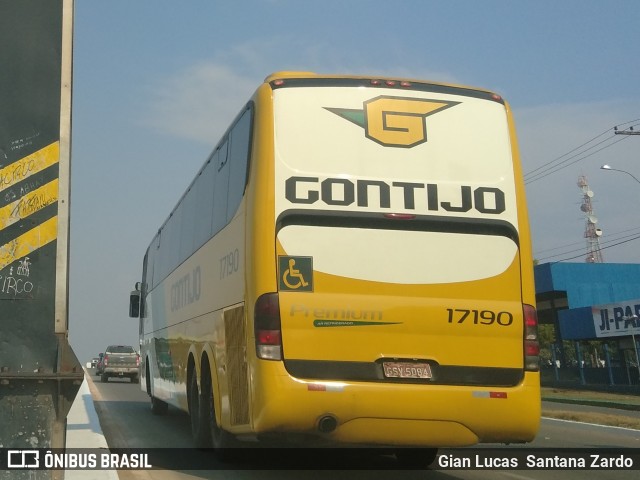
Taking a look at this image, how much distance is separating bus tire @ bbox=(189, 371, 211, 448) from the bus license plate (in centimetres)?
389

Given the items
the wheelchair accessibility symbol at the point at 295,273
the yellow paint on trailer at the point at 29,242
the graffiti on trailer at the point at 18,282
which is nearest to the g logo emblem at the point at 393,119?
the wheelchair accessibility symbol at the point at 295,273

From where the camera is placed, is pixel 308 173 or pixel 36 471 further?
pixel 308 173

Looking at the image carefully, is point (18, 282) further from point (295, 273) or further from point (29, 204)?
point (295, 273)

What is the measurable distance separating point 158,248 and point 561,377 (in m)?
37.2

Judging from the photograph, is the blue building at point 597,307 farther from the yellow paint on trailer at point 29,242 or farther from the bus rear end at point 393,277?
the yellow paint on trailer at point 29,242

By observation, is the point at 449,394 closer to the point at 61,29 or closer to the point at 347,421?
the point at 347,421

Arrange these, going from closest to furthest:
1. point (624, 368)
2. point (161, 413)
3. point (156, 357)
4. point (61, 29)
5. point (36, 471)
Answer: point (36, 471) < point (61, 29) < point (156, 357) < point (161, 413) < point (624, 368)

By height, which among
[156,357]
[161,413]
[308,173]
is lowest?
[161,413]

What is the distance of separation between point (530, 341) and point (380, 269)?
1.70 meters

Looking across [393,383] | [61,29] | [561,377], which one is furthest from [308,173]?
[561,377]

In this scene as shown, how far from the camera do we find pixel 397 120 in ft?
29.3

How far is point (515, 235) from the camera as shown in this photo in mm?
8930

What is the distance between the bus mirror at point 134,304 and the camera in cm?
2327

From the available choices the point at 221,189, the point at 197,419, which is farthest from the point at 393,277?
the point at 197,419
